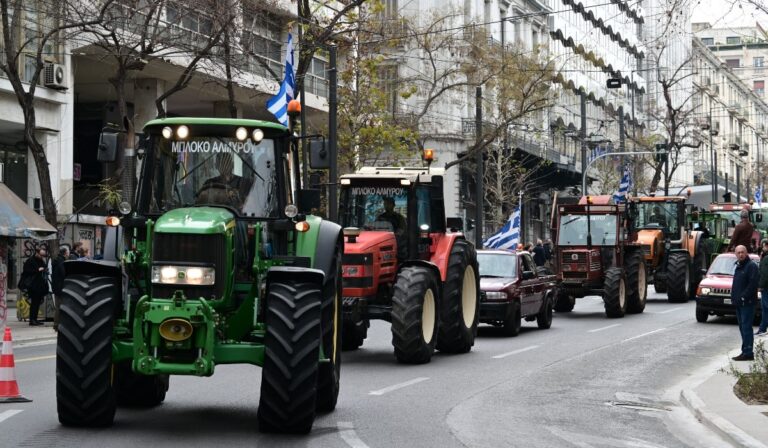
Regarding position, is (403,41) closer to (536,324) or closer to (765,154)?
(536,324)

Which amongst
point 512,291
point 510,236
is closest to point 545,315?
point 512,291

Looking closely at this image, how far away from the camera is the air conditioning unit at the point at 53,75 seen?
34.3 metres

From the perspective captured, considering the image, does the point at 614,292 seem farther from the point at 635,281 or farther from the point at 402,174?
the point at 402,174

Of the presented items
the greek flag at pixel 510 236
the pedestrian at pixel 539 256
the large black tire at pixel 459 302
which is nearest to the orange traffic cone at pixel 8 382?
the large black tire at pixel 459 302

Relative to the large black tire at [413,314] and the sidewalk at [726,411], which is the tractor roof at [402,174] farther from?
the sidewalk at [726,411]

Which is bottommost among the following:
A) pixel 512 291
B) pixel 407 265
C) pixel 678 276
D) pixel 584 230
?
pixel 678 276

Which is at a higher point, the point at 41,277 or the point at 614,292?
the point at 41,277

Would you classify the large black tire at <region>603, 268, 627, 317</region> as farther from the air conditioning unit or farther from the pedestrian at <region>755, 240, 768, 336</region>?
the air conditioning unit

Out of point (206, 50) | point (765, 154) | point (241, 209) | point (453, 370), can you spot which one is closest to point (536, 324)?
point (206, 50)

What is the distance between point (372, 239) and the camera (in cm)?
1923

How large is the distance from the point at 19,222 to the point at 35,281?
5.65ft

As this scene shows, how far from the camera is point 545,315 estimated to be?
27594 mm

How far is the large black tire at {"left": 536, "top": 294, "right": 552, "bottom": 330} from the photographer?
1080 inches

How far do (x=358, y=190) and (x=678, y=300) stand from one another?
19.7 m
